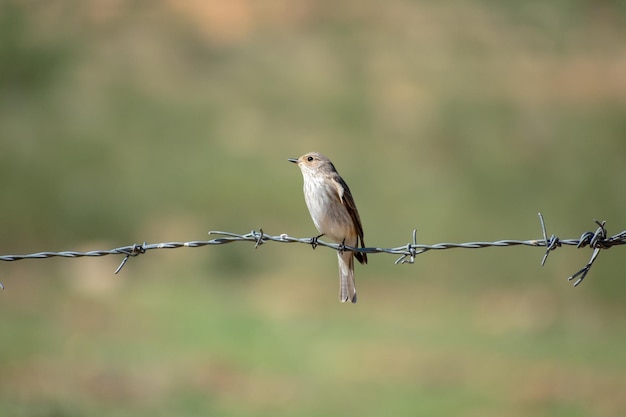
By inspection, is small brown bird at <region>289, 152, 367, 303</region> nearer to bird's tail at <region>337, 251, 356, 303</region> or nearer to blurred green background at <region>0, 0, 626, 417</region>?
bird's tail at <region>337, 251, 356, 303</region>

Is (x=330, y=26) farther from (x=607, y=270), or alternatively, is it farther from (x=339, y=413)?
(x=339, y=413)

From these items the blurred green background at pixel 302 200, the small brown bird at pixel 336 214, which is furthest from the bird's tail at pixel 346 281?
the blurred green background at pixel 302 200

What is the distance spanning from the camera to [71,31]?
21922 mm

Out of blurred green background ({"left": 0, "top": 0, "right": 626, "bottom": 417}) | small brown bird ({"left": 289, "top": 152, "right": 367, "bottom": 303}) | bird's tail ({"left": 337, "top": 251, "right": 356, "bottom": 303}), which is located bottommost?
bird's tail ({"left": 337, "top": 251, "right": 356, "bottom": 303})

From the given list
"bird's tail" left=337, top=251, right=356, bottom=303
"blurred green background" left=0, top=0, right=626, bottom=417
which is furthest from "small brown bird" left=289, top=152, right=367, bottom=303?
"blurred green background" left=0, top=0, right=626, bottom=417

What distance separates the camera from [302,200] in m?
18.2

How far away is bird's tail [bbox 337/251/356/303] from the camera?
7.57m

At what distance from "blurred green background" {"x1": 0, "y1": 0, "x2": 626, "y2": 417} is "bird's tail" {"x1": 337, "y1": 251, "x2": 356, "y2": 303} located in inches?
126

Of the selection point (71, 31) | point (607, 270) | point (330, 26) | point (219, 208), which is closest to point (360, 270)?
point (219, 208)

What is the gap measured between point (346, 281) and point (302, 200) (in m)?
10.6

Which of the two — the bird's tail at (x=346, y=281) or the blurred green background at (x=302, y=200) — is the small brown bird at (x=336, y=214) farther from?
the blurred green background at (x=302, y=200)

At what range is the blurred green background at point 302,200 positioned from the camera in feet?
42.0

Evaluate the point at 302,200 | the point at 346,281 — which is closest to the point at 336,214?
the point at 346,281

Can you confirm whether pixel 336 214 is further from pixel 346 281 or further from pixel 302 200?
pixel 302 200
